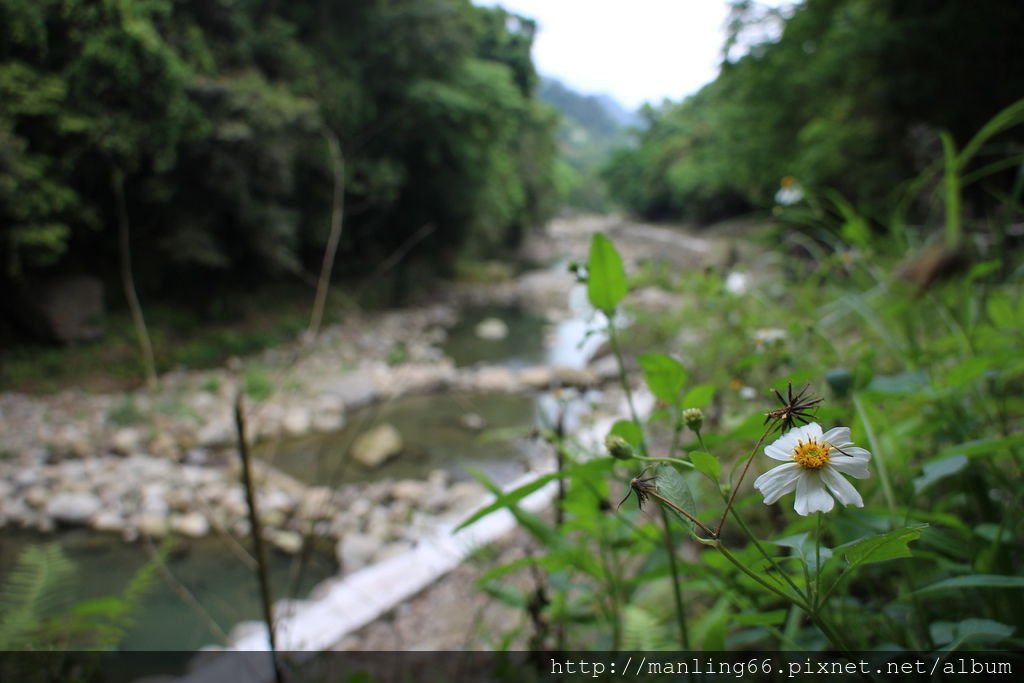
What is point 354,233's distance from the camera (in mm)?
7344

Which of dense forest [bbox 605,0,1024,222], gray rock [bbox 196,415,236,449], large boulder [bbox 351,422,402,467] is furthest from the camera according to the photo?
gray rock [bbox 196,415,236,449]

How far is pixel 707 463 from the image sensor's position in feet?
0.82

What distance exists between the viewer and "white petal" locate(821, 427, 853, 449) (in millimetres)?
233

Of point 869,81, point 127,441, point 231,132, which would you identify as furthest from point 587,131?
point 127,441

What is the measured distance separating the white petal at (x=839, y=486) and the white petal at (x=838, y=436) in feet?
0.05

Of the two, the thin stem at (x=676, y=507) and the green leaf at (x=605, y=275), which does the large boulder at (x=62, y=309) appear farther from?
the thin stem at (x=676, y=507)

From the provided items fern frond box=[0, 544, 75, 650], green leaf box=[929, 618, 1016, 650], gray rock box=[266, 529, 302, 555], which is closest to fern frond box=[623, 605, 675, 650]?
green leaf box=[929, 618, 1016, 650]

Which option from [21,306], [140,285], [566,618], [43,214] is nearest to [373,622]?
[566,618]

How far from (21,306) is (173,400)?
1.78m

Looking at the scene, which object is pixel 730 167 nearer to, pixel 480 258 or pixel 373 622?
pixel 373 622

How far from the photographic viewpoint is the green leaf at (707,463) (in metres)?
0.25

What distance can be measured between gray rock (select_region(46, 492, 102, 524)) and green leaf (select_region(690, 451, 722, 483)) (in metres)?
3.44

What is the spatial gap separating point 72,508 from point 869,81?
17.0 ft

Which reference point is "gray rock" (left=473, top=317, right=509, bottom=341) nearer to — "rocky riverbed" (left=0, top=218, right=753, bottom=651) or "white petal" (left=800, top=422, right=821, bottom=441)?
"rocky riverbed" (left=0, top=218, right=753, bottom=651)
